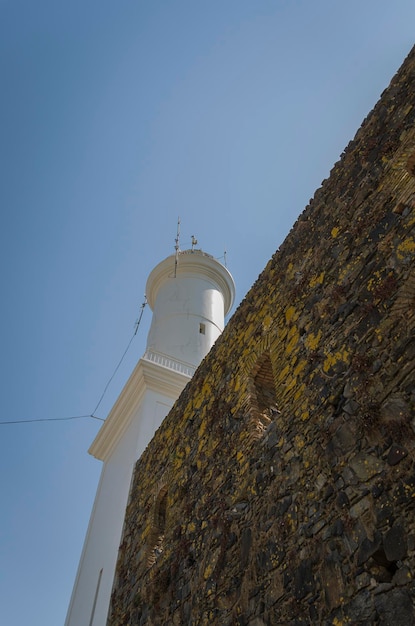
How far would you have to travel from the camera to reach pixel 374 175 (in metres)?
4.69

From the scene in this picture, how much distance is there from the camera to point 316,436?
3.83 metres

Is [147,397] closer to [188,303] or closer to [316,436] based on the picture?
[188,303]

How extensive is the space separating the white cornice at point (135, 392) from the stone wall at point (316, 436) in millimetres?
5948

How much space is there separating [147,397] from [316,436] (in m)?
8.84

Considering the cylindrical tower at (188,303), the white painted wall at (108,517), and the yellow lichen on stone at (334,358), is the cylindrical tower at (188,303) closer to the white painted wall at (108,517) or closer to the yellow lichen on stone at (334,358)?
the white painted wall at (108,517)

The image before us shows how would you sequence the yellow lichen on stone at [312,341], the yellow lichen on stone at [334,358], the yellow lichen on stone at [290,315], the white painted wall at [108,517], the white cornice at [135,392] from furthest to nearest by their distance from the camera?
1. the white cornice at [135,392]
2. the white painted wall at [108,517]
3. the yellow lichen on stone at [290,315]
4. the yellow lichen on stone at [312,341]
5. the yellow lichen on stone at [334,358]

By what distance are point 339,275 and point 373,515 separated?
6.97 ft

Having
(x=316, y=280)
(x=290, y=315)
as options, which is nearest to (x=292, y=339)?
(x=290, y=315)

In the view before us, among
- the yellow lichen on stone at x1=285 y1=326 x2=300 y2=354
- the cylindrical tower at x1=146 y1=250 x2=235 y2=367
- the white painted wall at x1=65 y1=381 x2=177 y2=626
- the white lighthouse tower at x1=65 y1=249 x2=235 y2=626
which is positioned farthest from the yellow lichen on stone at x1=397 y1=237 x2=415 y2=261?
the cylindrical tower at x1=146 y1=250 x2=235 y2=367

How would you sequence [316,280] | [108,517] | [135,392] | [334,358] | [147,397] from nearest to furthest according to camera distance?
[334,358]
[316,280]
[108,517]
[147,397]
[135,392]

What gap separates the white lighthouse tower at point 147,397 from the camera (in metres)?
10.1

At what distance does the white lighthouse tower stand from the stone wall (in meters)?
3.79

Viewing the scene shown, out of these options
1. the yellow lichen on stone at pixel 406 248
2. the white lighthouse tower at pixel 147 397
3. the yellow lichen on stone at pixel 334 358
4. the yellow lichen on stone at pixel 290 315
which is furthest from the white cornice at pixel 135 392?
the yellow lichen on stone at pixel 406 248

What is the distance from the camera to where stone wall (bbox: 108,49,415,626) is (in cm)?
305
